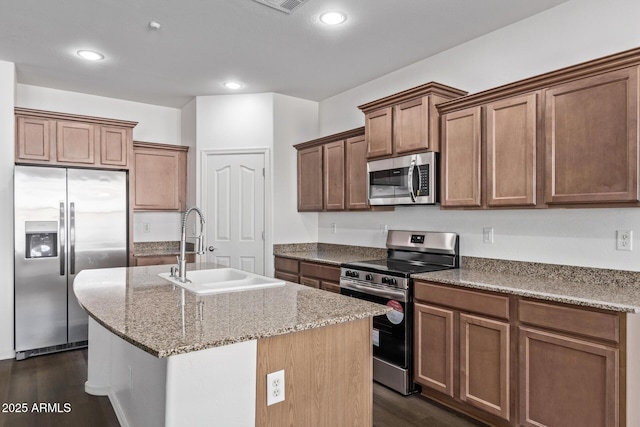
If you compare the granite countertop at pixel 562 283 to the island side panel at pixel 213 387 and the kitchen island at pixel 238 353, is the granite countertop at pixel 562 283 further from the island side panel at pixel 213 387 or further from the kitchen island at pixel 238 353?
the island side panel at pixel 213 387

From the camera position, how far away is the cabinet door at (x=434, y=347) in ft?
8.87

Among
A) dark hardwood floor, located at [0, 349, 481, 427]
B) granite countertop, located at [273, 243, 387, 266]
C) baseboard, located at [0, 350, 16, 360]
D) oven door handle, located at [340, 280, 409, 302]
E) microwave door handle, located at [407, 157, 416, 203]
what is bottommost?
dark hardwood floor, located at [0, 349, 481, 427]

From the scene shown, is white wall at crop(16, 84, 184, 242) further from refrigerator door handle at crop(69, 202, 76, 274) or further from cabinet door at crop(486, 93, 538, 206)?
cabinet door at crop(486, 93, 538, 206)

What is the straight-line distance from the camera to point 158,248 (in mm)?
5102

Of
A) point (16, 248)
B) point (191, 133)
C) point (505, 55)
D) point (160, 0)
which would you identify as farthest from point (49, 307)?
point (505, 55)

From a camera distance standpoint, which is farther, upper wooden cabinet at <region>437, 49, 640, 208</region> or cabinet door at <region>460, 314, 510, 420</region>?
cabinet door at <region>460, 314, 510, 420</region>

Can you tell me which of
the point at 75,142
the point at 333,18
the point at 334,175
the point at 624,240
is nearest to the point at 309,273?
the point at 334,175

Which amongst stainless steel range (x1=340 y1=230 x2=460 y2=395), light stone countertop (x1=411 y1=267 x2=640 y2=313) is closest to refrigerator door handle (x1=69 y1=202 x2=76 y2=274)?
stainless steel range (x1=340 y1=230 x2=460 y2=395)

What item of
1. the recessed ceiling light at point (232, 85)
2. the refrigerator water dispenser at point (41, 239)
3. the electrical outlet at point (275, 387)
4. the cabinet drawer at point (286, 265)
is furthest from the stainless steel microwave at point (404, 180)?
the refrigerator water dispenser at point (41, 239)

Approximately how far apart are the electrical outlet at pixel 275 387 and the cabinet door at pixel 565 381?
1.46 meters

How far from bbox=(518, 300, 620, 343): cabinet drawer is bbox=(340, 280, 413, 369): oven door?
85 cm

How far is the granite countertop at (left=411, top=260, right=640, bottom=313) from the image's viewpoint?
2.03m

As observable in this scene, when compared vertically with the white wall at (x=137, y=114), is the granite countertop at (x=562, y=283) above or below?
below

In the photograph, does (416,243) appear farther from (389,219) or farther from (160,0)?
(160,0)
